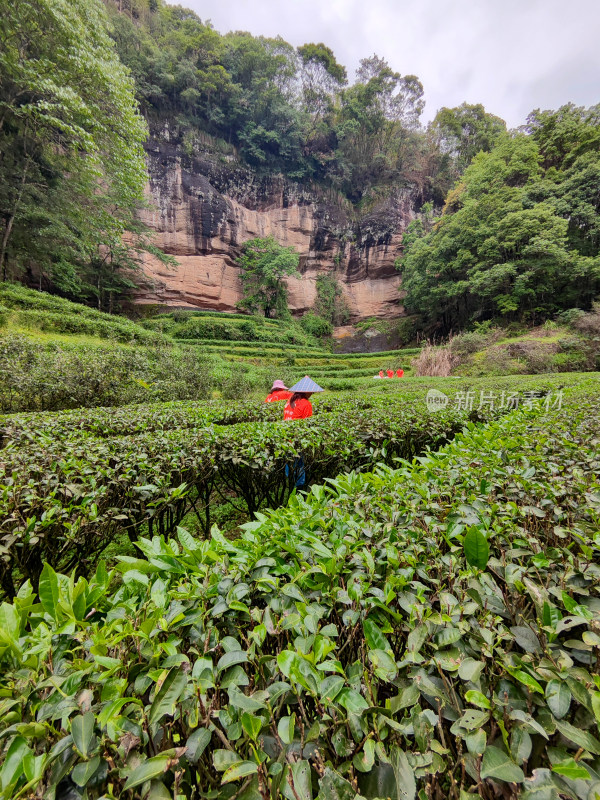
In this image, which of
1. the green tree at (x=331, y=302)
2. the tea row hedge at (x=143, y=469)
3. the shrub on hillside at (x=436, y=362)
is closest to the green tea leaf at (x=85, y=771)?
the tea row hedge at (x=143, y=469)

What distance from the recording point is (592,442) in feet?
6.64

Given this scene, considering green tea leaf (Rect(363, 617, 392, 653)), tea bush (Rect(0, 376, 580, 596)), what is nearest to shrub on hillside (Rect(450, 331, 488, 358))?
tea bush (Rect(0, 376, 580, 596))

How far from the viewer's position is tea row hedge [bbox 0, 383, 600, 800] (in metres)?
0.54

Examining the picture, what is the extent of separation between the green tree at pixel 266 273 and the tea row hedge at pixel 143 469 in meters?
24.2

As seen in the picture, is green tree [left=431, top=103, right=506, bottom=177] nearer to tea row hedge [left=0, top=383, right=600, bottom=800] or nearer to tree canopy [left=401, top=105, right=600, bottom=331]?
tree canopy [left=401, top=105, right=600, bottom=331]

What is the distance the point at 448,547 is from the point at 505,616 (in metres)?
0.33

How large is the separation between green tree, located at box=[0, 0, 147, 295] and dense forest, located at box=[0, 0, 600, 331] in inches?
2.7

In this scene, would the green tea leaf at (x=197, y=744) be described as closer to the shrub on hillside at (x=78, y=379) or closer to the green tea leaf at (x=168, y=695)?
the green tea leaf at (x=168, y=695)

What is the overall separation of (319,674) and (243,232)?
3035 cm

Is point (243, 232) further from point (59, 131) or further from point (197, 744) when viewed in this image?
point (197, 744)

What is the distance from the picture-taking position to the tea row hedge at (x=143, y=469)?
1.70 metres

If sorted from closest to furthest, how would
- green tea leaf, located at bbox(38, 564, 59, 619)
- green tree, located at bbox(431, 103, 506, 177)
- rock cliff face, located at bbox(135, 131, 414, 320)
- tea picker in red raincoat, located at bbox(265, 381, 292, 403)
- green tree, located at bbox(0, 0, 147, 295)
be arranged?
1. green tea leaf, located at bbox(38, 564, 59, 619)
2. tea picker in red raincoat, located at bbox(265, 381, 292, 403)
3. green tree, located at bbox(0, 0, 147, 295)
4. rock cliff face, located at bbox(135, 131, 414, 320)
5. green tree, located at bbox(431, 103, 506, 177)

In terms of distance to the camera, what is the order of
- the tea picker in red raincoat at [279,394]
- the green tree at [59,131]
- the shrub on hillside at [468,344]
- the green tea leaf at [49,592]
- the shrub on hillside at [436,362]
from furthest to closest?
the shrub on hillside at [468,344], the shrub on hillside at [436,362], the green tree at [59,131], the tea picker in red raincoat at [279,394], the green tea leaf at [49,592]

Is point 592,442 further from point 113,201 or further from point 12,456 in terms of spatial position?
point 113,201
